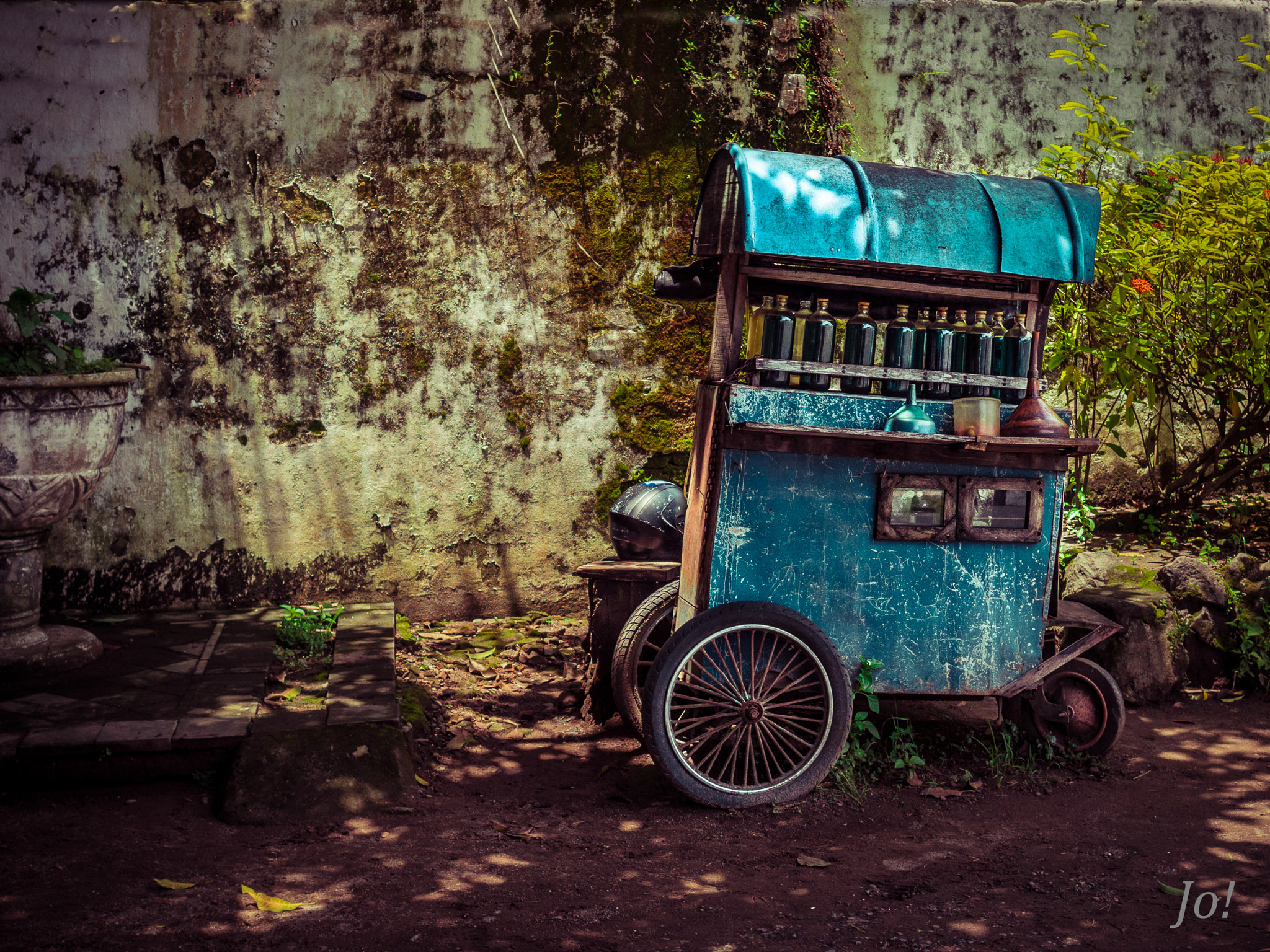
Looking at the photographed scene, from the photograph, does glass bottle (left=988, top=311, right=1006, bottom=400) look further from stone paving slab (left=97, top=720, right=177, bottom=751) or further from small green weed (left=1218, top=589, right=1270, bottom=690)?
stone paving slab (left=97, top=720, right=177, bottom=751)

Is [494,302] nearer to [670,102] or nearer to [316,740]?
[670,102]

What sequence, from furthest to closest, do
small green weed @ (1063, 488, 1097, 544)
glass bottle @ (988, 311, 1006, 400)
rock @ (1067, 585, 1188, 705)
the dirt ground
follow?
→ 1. small green weed @ (1063, 488, 1097, 544)
2. rock @ (1067, 585, 1188, 705)
3. glass bottle @ (988, 311, 1006, 400)
4. the dirt ground

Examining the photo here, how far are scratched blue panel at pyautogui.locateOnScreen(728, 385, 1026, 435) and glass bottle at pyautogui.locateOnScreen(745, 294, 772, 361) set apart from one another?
0.20m

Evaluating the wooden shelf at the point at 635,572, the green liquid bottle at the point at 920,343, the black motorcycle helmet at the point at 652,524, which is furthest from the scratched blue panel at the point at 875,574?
the black motorcycle helmet at the point at 652,524

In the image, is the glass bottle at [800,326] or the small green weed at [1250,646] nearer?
the glass bottle at [800,326]

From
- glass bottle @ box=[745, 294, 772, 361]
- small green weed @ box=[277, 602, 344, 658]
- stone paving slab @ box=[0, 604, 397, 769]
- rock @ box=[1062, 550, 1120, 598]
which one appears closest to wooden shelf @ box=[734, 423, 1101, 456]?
glass bottle @ box=[745, 294, 772, 361]

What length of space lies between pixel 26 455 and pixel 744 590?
347cm

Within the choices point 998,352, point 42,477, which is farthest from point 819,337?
point 42,477

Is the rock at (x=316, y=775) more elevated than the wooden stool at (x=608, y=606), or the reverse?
the wooden stool at (x=608, y=606)

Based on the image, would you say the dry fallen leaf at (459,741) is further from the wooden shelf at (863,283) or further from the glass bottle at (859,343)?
the wooden shelf at (863,283)

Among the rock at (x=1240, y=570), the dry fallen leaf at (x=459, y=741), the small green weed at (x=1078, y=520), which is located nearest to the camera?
the dry fallen leaf at (x=459, y=741)

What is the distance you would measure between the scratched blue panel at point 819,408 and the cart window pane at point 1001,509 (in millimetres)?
315

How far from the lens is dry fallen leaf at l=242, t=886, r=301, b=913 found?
3113mm

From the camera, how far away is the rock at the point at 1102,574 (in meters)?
5.60
